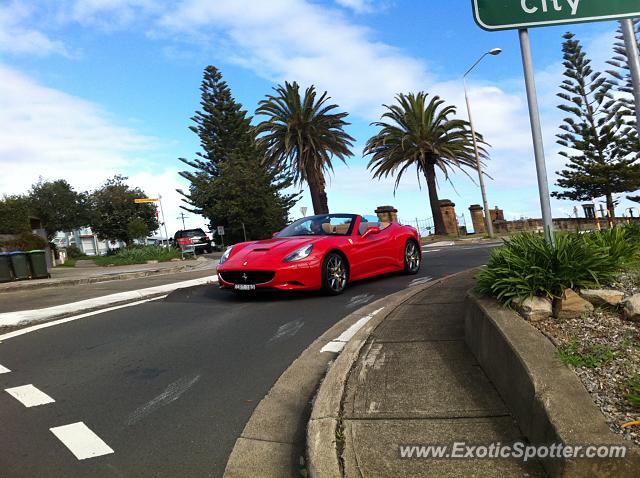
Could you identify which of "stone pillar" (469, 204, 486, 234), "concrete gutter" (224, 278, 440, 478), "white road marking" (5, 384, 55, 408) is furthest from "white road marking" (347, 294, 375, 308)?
"stone pillar" (469, 204, 486, 234)

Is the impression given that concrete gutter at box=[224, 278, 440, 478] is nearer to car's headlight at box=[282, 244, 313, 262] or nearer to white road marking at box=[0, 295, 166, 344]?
car's headlight at box=[282, 244, 313, 262]

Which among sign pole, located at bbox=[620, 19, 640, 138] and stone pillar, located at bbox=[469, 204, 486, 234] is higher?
sign pole, located at bbox=[620, 19, 640, 138]

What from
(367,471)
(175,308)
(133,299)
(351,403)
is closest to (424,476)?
(367,471)

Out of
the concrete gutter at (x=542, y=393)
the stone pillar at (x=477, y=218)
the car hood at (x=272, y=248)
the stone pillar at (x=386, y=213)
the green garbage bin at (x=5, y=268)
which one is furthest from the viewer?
the stone pillar at (x=477, y=218)

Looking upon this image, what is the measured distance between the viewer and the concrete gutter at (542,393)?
7.41 ft

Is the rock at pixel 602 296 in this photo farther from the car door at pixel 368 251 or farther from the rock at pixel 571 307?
the car door at pixel 368 251

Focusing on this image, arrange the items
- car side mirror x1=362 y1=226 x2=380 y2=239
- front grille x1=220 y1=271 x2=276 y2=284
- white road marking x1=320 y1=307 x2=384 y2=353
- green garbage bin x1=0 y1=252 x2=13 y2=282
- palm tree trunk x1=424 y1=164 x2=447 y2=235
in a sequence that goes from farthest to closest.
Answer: palm tree trunk x1=424 y1=164 x2=447 y2=235 → green garbage bin x1=0 y1=252 x2=13 y2=282 → car side mirror x1=362 y1=226 x2=380 y2=239 → front grille x1=220 y1=271 x2=276 y2=284 → white road marking x1=320 y1=307 x2=384 y2=353

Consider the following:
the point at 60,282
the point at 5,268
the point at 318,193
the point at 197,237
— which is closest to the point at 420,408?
the point at 60,282

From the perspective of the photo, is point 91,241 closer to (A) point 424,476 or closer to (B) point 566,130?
(B) point 566,130

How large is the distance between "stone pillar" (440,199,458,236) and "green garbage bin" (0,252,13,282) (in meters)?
27.2

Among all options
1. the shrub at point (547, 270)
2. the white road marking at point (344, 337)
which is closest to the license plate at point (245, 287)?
the white road marking at point (344, 337)

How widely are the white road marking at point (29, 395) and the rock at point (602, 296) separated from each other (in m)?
4.12

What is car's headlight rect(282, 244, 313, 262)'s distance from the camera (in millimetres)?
7664

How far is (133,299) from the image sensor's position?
8859mm
